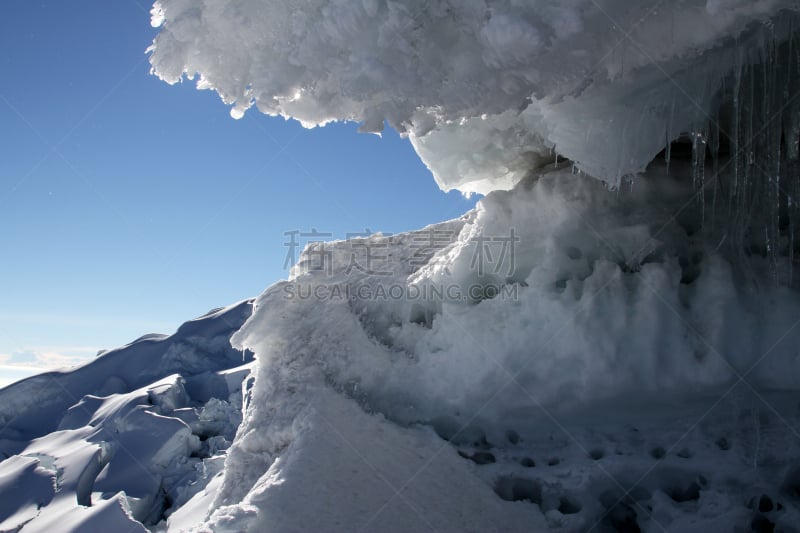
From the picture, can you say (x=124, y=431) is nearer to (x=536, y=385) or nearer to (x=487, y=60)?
(x=536, y=385)

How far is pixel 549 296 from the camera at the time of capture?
12.9ft

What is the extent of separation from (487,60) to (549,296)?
189 cm

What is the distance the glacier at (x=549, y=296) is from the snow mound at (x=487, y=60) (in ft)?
0.05

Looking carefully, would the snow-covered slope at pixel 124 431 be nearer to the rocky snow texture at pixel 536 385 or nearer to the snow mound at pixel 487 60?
the rocky snow texture at pixel 536 385

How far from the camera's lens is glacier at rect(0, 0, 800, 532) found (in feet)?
9.82

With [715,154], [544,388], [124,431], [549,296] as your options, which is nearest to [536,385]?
[544,388]

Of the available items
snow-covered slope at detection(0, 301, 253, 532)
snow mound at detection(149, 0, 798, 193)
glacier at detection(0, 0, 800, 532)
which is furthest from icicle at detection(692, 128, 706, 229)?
snow-covered slope at detection(0, 301, 253, 532)

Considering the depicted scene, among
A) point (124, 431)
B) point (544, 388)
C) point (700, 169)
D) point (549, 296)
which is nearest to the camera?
point (544, 388)

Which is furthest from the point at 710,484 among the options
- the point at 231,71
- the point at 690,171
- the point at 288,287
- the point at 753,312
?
the point at 231,71

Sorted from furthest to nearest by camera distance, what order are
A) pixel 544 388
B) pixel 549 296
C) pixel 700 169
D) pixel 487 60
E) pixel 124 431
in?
pixel 124 431, pixel 700 169, pixel 549 296, pixel 544 388, pixel 487 60

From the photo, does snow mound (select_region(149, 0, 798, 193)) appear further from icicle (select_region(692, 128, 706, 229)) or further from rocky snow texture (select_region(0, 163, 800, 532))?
rocky snow texture (select_region(0, 163, 800, 532))

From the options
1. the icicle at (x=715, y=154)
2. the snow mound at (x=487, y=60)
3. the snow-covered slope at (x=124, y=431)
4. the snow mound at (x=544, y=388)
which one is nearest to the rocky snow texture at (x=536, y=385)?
the snow mound at (x=544, y=388)

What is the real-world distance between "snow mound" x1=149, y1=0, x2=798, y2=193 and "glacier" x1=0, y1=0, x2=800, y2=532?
0.02 metres

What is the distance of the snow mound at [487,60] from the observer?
9.29ft
